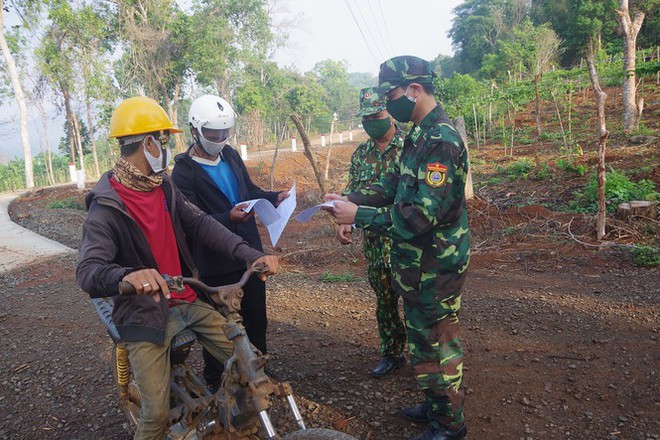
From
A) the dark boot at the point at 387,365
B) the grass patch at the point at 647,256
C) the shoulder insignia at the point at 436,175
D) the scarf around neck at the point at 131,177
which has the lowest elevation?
the dark boot at the point at 387,365

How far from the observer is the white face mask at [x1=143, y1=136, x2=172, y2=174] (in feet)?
7.50

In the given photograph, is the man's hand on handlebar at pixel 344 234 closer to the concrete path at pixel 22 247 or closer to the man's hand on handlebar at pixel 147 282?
the man's hand on handlebar at pixel 147 282

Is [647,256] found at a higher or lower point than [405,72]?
lower

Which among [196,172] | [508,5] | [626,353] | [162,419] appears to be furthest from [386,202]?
[508,5]

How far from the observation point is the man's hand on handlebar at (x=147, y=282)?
1.79m

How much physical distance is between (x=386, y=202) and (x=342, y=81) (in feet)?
189

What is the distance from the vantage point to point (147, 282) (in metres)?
1.81

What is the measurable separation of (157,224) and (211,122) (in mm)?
833

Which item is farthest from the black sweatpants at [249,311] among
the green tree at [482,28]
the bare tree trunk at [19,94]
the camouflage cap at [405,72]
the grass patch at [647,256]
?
the green tree at [482,28]

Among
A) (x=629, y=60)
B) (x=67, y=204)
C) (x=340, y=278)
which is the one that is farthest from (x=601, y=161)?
(x=67, y=204)

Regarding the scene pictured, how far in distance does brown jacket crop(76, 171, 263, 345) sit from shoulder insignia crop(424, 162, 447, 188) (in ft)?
3.05

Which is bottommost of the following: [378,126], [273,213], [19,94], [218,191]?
[273,213]

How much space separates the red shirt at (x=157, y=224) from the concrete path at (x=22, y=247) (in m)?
6.13

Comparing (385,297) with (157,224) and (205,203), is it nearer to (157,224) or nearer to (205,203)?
(205,203)
